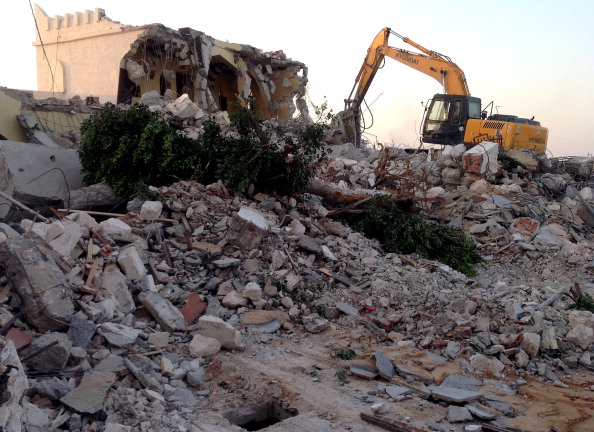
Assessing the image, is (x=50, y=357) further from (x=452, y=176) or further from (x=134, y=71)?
(x=134, y=71)

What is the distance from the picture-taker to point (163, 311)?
19.5 feet

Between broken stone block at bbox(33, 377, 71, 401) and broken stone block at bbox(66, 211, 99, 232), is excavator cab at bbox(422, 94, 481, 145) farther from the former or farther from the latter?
broken stone block at bbox(33, 377, 71, 401)

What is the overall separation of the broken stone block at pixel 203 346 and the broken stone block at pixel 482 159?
958 cm

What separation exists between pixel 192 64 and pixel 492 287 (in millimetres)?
12352

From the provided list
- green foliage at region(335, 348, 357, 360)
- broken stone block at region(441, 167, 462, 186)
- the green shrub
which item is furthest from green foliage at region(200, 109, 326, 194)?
broken stone block at region(441, 167, 462, 186)

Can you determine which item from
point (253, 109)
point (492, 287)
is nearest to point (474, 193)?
point (492, 287)

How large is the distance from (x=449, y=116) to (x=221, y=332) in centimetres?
1262

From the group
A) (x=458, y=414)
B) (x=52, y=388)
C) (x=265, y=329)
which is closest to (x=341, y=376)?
(x=458, y=414)

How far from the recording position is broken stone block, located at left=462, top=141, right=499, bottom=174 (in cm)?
1332

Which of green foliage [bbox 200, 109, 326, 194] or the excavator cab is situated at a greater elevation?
the excavator cab

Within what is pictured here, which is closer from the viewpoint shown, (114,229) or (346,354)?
(346,354)

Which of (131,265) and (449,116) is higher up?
(449,116)

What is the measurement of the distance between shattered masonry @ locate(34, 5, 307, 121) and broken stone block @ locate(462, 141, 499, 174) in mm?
6470

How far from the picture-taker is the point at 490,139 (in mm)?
15516
